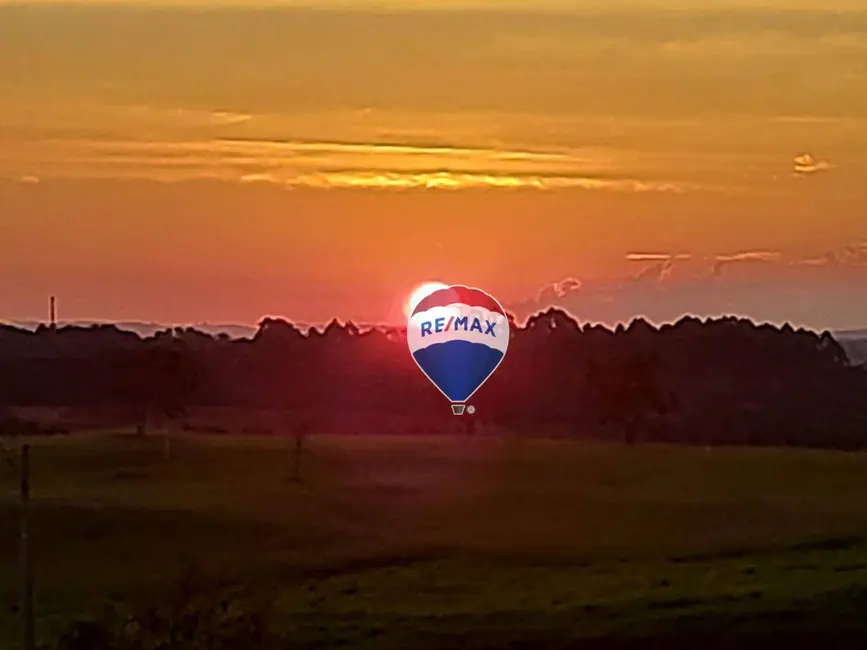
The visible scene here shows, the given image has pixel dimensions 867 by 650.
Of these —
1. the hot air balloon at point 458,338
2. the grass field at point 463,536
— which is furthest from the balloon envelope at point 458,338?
the grass field at point 463,536

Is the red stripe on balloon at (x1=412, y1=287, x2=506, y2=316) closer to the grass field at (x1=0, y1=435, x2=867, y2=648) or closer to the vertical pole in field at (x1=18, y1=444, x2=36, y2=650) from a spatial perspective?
the grass field at (x1=0, y1=435, x2=867, y2=648)

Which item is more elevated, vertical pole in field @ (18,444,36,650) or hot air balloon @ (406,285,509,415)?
hot air balloon @ (406,285,509,415)

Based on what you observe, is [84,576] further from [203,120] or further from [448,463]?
[203,120]

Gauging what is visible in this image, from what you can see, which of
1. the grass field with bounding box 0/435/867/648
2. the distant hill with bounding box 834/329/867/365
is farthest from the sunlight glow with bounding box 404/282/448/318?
the distant hill with bounding box 834/329/867/365

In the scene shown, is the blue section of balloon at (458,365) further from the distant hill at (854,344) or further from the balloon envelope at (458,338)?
the distant hill at (854,344)

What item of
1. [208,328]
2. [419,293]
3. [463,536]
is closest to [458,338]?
[419,293]

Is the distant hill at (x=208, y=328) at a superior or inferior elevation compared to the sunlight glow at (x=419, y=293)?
inferior

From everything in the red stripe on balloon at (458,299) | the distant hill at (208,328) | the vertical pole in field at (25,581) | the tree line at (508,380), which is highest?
the red stripe on balloon at (458,299)

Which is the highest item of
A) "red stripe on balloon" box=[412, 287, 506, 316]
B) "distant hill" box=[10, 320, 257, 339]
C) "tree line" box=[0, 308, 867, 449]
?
"red stripe on balloon" box=[412, 287, 506, 316]
